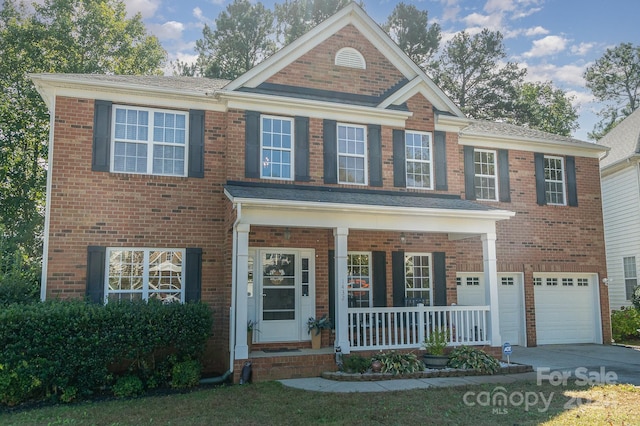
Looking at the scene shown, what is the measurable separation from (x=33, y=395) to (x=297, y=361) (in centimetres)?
474

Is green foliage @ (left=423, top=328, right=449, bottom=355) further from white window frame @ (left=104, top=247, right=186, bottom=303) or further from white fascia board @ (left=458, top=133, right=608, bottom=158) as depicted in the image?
white fascia board @ (left=458, top=133, right=608, bottom=158)

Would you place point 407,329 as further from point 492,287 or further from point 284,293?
point 284,293

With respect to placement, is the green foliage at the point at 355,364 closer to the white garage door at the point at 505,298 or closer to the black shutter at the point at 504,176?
the white garage door at the point at 505,298

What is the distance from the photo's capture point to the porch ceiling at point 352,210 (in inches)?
406

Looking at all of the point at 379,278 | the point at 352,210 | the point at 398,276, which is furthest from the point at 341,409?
the point at 398,276

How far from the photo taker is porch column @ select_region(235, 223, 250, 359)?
986 centimetres

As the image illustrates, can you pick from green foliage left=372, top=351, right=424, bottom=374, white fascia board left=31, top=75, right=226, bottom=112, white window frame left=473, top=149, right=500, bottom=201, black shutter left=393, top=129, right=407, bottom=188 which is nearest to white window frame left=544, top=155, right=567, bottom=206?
white window frame left=473, top=149, right=500, bottom=201

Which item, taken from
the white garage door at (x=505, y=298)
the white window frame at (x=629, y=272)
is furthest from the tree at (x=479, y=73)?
the white garage door at (x=505, y=298)

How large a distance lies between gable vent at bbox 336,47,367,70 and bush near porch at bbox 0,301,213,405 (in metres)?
7.23

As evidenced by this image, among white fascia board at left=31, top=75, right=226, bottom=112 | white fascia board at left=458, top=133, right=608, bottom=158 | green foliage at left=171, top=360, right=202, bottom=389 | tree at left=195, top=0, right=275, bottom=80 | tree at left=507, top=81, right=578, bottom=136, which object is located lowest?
green foliage at left=171, top=360, right=202, bottom=389

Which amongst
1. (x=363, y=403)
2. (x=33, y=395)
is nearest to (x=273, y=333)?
(x=363, y=403)

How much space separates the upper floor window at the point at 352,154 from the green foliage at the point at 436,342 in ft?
13.3

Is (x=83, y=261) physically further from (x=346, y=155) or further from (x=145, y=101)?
(x=346, y=155)

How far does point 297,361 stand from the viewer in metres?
10.1
